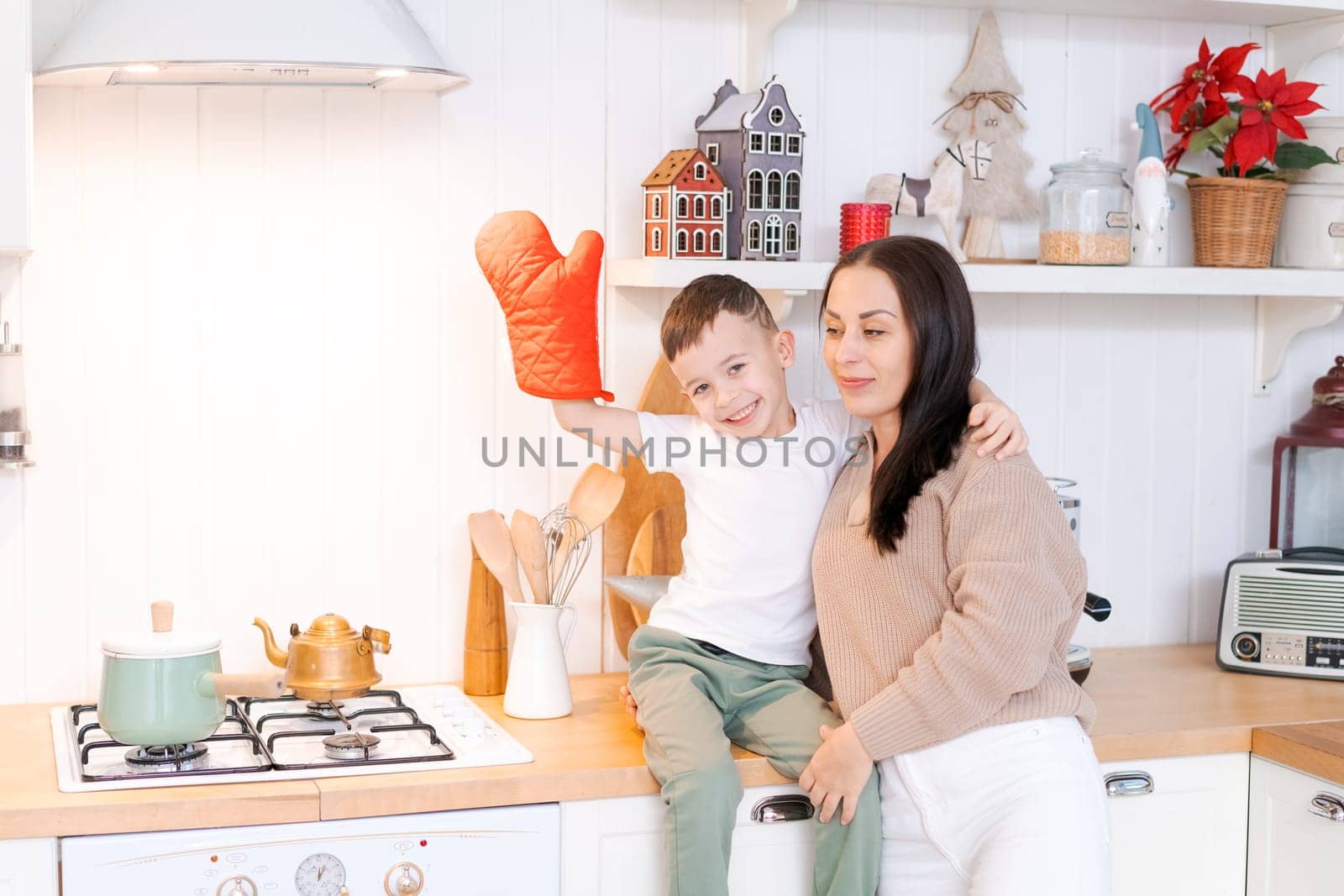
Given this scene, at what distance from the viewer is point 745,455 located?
5.79ft

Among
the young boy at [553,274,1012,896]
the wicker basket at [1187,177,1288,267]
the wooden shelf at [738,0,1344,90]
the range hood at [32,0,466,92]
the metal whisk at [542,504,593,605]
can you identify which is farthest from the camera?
the wicker basket at [1187,177,1288,267]

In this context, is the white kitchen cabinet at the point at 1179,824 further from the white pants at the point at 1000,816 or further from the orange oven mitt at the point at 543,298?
the orange oven mitt at the point at 543,298

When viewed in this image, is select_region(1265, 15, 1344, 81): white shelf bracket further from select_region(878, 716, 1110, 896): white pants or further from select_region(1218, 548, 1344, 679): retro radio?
select_region(878, 716, 1110, 896): white pants

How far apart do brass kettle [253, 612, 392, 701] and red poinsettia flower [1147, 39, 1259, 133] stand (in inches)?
56.3

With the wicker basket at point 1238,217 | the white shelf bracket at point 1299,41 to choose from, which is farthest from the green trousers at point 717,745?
the white shelf bracket at point 1299,41

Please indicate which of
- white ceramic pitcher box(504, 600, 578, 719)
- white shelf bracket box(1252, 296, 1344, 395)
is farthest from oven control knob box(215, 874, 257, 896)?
white shelf bracket box(1252, 296, 1344, 395)

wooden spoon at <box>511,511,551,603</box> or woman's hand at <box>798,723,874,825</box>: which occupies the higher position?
wooden spoon at <box>511,511,551,603</box>

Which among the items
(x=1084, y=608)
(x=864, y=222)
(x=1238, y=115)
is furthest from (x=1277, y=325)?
(x=864, y=222)

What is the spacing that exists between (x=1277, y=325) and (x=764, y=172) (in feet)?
3.12

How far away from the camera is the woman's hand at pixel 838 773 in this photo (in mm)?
1561

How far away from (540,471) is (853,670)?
0.61 m

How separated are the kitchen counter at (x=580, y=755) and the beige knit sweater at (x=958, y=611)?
0.53 ft

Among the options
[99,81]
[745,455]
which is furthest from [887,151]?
[99,81]

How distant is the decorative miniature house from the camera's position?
6.27 ft
